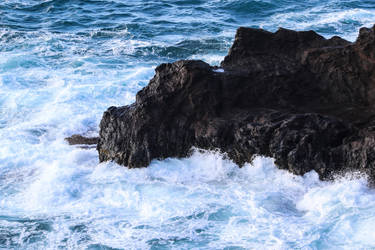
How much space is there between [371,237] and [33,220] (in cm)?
408

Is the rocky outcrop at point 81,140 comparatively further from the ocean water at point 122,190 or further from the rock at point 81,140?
the ocean water at point 122,190

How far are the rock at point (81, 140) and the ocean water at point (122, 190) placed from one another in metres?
0.15

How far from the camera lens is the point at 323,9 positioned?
62.5 ft

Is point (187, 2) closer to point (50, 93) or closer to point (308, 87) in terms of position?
point (50, 93)

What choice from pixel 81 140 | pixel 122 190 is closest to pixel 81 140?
pixel 81 140

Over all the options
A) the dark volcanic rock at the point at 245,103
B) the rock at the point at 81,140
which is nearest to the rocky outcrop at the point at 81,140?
the rock at the point at 81,140

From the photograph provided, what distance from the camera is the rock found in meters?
9.46

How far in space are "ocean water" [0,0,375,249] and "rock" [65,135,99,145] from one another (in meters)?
0.15

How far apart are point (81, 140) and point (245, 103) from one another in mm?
3114

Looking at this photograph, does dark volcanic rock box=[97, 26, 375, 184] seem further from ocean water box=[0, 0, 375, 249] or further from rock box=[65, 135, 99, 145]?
rock box=[65, 135, 99, 145]

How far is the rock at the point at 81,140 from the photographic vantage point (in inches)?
372

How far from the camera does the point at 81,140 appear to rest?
9.55 m

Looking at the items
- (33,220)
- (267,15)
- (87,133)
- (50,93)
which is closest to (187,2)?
(267,15)

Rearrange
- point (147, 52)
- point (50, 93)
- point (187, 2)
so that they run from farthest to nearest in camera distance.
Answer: point (187, 2) < point (147, 52) < point (50, 93)
